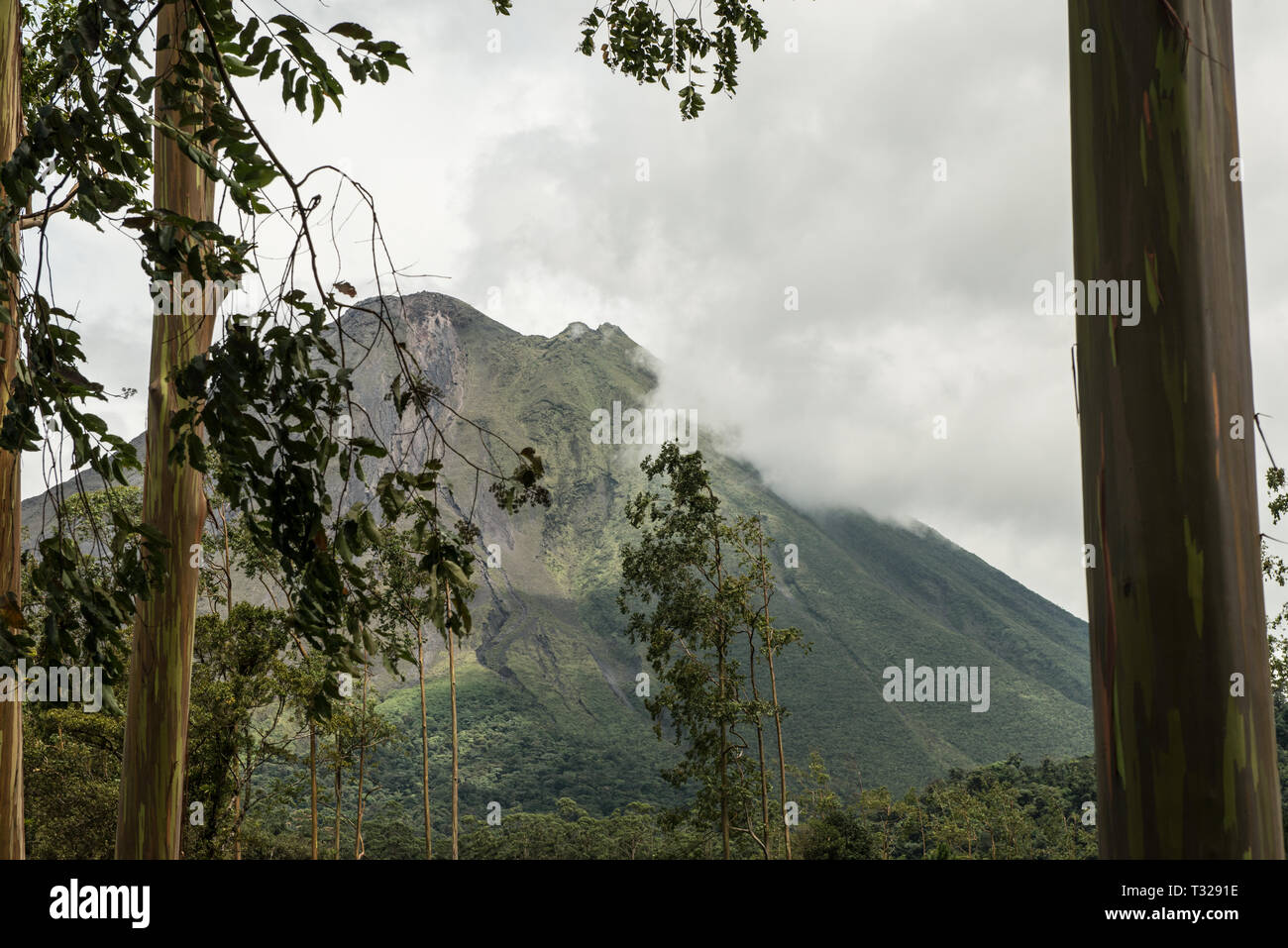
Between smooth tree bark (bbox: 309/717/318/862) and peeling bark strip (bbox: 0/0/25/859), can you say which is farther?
smooth tree bark (bbox: 309/717/318/862)

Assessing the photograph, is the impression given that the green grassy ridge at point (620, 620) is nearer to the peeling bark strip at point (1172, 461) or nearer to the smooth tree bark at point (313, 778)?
the smooth tree bark at point (313, 778)

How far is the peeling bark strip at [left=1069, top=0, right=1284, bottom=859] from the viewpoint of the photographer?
986 millimetres

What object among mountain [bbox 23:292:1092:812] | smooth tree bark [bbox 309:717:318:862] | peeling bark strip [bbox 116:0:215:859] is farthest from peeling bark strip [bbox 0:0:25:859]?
mountain [bbox 23:292:1092:812]

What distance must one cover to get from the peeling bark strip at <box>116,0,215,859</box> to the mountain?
25.9 metres

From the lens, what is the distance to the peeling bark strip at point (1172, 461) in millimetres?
986

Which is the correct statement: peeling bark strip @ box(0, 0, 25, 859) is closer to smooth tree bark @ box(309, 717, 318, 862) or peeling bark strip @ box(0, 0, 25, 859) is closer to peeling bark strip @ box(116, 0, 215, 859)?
peeling bark strip @ box(116, 0, 215, 859)

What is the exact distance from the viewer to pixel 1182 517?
1.00 m

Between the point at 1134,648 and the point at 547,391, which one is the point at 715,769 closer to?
the point at 1134,648

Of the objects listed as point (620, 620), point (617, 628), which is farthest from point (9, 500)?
point (620, 620)

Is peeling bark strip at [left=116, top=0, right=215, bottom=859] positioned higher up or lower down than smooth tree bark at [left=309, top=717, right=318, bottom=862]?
higher up

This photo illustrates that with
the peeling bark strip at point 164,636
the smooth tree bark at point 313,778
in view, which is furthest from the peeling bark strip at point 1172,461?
the smooth tree bark at point 313,778

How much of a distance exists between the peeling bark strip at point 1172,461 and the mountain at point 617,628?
92.4 ft

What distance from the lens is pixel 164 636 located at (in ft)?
9.62
